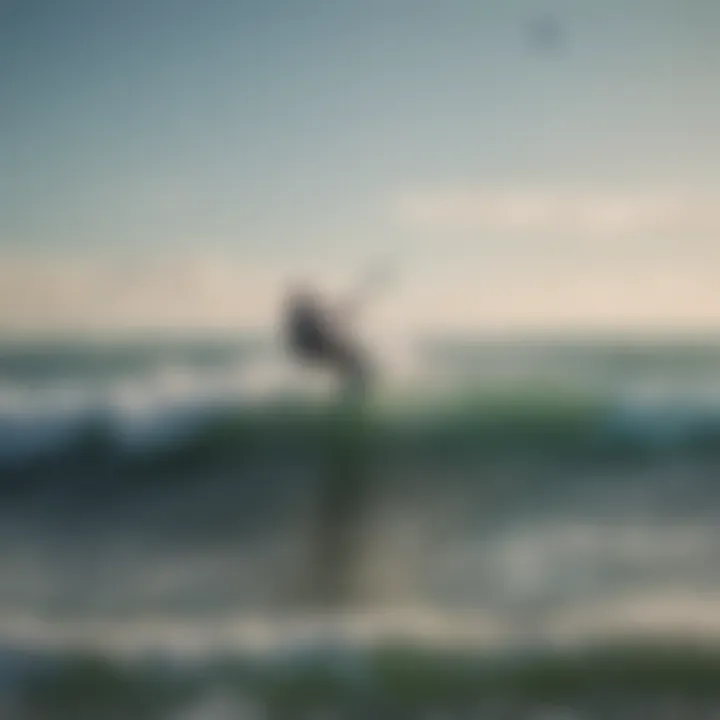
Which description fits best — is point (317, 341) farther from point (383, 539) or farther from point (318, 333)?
point (383, 539)

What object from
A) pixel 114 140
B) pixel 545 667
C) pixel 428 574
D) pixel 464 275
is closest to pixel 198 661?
pixel 428 574

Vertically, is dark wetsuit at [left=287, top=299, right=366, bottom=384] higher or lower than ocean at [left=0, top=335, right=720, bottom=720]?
higher

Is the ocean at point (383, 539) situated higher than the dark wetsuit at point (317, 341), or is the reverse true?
the dark wetsuit at point (317, 341)

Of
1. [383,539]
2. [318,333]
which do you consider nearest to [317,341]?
[318,333]

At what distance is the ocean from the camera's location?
176 centimetres

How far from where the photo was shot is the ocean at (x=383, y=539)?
176 centimetres

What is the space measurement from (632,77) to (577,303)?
16.4 inches

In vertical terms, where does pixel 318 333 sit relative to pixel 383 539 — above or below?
above

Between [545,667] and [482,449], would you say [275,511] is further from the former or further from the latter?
[545,667]

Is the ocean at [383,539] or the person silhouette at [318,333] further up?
the person silhouette at [318,333]

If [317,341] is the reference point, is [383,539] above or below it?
below

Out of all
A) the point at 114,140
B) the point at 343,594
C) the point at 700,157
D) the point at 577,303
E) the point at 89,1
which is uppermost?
the point at 89,1

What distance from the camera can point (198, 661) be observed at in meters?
1.77

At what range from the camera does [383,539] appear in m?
1.78
